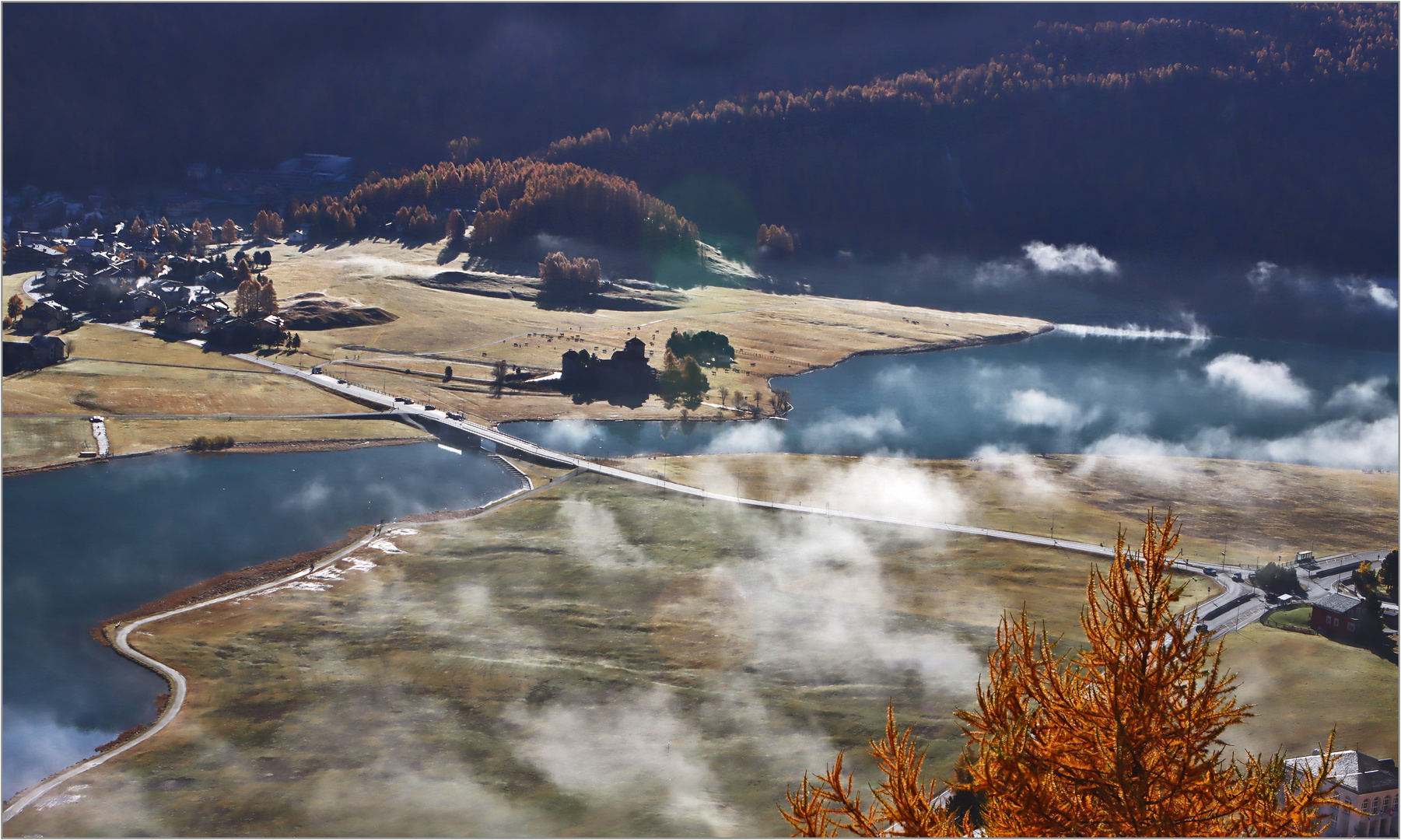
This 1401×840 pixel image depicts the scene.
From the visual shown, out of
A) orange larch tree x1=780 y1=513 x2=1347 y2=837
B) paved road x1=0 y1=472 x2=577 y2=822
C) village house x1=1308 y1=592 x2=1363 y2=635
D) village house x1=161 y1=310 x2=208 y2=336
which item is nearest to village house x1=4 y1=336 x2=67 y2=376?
village house x1=161 y1=310 x2=208 y2=336

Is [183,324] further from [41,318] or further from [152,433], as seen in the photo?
[152,433]

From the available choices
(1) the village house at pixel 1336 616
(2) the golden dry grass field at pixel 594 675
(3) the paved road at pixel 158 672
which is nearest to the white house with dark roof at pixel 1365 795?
(2) the golden dry grass field at pixel 594 675

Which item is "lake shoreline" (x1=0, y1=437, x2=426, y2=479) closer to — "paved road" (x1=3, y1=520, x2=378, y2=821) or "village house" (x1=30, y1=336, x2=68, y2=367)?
"paved road" (x1=3, y1=520, x2=378, y2=821)

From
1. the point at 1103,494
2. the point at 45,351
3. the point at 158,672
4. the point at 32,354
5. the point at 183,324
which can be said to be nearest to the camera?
the point at 158,672

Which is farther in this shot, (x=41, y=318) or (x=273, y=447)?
(x=41, y=318)

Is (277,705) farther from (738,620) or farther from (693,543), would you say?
(693,543)

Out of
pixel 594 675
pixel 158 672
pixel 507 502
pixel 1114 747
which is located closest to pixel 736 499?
pixel 507 502

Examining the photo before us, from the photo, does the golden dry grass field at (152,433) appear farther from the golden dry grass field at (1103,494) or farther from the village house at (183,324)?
the village house at (183,324)
